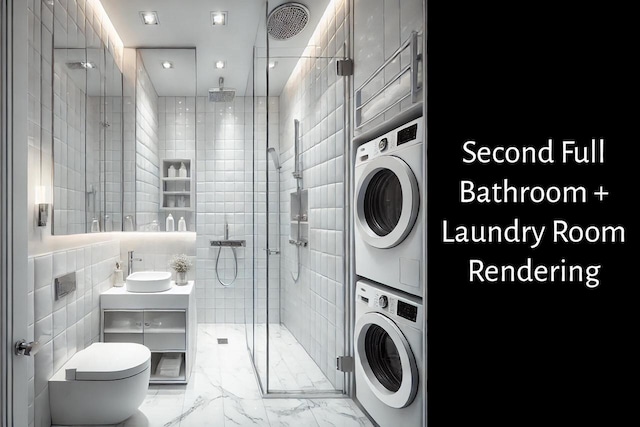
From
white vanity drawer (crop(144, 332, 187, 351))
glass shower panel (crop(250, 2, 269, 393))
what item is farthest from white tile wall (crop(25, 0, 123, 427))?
glass shower panel (crop(250, 2, 269, 393))

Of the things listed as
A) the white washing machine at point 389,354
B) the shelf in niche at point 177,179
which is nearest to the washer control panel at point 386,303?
the white washing machine at point 389,354

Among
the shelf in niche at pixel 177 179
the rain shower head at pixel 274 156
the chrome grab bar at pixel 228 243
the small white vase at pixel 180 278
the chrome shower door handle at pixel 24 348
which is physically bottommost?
the small white vase at pixel 180 278

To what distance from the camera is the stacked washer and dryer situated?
4.44ft

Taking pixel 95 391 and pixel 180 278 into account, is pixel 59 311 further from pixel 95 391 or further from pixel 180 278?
pixel 180 278

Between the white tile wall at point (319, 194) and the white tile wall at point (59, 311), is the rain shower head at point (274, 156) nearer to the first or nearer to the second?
the white tile wall at point (319, 194)

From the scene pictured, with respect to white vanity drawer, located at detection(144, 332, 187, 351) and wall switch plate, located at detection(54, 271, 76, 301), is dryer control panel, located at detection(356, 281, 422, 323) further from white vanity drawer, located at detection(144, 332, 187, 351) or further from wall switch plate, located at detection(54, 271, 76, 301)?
wall switch plate, located at detection(54, 271, 76, 301)

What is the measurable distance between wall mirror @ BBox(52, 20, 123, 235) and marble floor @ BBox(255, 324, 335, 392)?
125 centimetres

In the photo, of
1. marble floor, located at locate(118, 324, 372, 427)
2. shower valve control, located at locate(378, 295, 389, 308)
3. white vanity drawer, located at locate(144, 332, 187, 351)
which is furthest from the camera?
white vanity drawer, located at locate(144, 332, 187, 351)

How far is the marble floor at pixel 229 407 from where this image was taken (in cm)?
196

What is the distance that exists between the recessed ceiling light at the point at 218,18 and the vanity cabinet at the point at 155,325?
1.82m

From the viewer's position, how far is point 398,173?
1.43 metres
